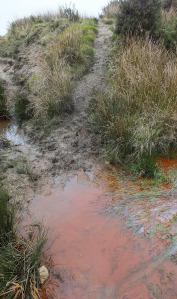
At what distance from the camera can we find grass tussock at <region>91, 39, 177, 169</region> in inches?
270

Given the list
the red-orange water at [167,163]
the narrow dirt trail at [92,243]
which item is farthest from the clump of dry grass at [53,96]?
the red-orange water at [167,163]

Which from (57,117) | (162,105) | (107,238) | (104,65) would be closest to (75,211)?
(107,238)

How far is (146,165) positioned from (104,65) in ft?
16.1

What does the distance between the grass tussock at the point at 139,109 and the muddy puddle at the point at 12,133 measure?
1.70 meters

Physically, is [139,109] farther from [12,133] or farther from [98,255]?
[98,255]

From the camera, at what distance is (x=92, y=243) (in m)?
5.02

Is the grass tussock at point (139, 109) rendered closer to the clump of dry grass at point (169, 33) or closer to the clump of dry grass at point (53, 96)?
the clump of dry grass at point (53, 96)

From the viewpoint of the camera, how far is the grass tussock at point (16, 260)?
13.5ft

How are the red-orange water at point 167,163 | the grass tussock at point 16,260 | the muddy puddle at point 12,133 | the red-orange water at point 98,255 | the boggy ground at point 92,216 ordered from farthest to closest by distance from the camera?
1. the muddy puddle at point 12,133
2. the red-orange water at point 167,163
3. the boggy ground at point 92,216
4. the red-orange water at point 98,255
5. the grass tussock at point 16,260

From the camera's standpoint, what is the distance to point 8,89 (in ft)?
36.3

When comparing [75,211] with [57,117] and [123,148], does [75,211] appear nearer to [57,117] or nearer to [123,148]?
[123,148]

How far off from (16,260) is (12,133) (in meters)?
5.05

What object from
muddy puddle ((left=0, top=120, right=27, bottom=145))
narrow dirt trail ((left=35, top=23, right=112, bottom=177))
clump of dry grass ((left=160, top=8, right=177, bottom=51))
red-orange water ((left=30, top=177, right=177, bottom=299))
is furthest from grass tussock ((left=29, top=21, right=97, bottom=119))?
red-orange water ((left=30, top=177, right=177, bottom=299))

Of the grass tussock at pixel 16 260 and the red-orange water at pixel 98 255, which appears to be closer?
the grass tussock at pixel 16 260
